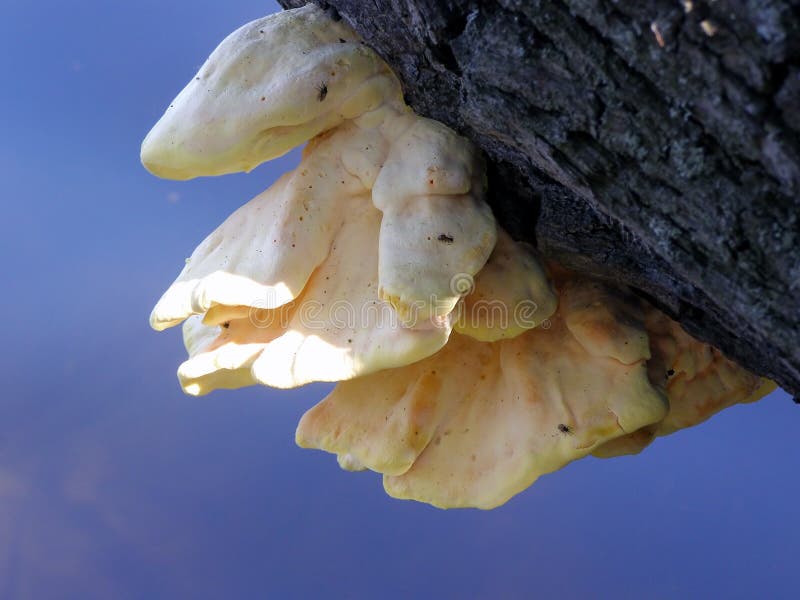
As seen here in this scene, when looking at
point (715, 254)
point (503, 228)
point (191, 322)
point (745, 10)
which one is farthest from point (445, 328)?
point (191, 322)

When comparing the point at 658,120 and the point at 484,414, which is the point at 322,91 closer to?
the point at 658,120

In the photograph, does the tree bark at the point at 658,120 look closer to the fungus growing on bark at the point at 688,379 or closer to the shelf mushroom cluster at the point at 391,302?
the shelf mushroom cluster at the point at 391,302

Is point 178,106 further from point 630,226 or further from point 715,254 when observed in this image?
point 715,254

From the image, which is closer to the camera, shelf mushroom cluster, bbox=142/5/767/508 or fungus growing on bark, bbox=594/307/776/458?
shelf mushroom cluster, bbox=142/5/767/508

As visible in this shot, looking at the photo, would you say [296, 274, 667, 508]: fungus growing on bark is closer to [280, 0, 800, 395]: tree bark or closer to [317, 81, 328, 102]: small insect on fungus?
[280, 0, 800, 395]: tree bark

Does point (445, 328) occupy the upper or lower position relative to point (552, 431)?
upper

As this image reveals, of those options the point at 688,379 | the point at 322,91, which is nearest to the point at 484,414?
the point at 688,379

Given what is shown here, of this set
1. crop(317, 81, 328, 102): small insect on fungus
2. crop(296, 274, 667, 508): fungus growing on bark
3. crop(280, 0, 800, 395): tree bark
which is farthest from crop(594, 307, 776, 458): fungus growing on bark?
crop(317, 81, 328, 102): small insect on fungus
